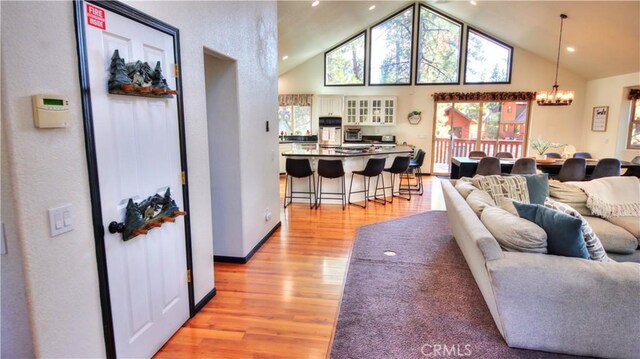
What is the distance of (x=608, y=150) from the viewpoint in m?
7.29

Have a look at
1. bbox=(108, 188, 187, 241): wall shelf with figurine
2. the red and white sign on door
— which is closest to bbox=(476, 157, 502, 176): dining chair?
bbox=(108, 188, 187, 241): wall shelf with figurine

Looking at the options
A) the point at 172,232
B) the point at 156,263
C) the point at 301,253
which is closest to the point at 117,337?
the point at 156,263

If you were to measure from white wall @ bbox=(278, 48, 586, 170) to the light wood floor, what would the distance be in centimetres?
537

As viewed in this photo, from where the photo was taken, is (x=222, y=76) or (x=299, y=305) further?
(x=222, y=76)

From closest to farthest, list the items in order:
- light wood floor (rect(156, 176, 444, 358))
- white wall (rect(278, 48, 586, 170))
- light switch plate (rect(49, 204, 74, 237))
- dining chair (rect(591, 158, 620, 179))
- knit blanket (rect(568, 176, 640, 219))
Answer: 1. light switch plate (rect(49, 204, 74, 237))
2. light wood floor (rect(156, 176, 444, 358))
3. knit blanket (rect(568, 176, 640, 219))
4. dining chair (rect(591, 158, 620, 179))
5. white wall (rect(278, 48, 586, 170))

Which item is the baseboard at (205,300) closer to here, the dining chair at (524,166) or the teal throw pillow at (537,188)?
the teal throw pillow at (537,188)

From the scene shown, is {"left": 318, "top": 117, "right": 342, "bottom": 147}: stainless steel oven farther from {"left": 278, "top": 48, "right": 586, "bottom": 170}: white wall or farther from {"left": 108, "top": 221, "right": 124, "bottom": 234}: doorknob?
{"left": 108, "top": 221, "right": 124, "bottom": 234}: doorknob

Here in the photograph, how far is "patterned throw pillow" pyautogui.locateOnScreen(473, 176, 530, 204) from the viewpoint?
3523 mm

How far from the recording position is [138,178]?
6.37 feet

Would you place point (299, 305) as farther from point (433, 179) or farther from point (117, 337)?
point (433, 179)

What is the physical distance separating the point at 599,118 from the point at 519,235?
758 centimetres

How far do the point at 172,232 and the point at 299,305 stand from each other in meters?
1.13

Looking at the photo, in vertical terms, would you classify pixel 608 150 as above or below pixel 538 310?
above

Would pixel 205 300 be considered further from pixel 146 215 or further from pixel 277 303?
pixel 146 215
